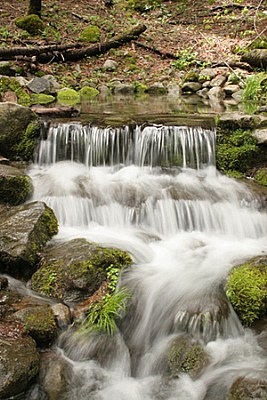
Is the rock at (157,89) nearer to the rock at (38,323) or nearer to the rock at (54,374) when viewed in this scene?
the rock at (38,323)

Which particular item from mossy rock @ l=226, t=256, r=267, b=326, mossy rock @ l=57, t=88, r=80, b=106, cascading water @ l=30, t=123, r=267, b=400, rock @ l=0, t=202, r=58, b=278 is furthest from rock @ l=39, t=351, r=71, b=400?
mossy rock @ l=57, t=88, r=80, b=106

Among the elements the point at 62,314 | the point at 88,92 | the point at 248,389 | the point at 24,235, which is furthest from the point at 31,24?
the point at 248,389

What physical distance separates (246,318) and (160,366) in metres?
1.05

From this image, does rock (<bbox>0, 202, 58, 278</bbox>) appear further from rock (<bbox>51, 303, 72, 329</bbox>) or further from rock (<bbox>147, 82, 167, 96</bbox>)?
rock (<bbox>147, 82, 167, 96</bbox>)

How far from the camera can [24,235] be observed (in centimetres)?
482

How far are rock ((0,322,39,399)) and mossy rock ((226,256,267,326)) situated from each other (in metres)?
2.11

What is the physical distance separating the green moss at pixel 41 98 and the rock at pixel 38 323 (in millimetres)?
8573

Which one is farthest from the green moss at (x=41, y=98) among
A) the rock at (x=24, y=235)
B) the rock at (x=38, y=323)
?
the rock at (x=38, y=323)

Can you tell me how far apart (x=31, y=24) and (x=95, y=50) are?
2912mm

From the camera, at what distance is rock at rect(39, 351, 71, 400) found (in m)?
3.31

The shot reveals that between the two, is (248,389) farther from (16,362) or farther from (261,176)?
(261,176)

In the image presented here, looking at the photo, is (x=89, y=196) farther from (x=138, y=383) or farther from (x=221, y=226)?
(x=138, y=383)

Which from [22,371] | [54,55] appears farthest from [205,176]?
[54,55]

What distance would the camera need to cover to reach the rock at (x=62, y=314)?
3.92 metres
